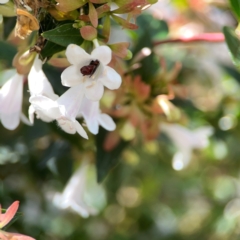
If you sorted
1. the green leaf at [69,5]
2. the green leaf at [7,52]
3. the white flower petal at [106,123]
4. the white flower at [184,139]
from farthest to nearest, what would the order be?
the white flower at [184,139], the green leaf at [7,52], the white flower petal at [106,123], the green leaf at [69,5]

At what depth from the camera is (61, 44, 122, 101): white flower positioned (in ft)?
1.42

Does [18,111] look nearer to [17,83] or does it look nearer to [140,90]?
[17,83]

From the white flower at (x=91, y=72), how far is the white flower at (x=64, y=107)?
2 centimetres

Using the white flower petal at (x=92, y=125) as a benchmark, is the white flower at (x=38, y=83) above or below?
above

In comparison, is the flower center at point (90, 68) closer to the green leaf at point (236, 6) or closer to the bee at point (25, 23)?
the bee at point (25, 23)

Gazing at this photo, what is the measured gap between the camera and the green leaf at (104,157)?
69 centimetres

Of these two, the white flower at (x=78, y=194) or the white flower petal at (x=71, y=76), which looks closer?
the white flower petal at (x=71, y=76)

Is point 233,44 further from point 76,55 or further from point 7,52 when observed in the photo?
point 7,52

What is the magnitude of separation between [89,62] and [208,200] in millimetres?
982

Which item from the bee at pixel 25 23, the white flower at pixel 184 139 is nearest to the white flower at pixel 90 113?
the bee at pixel 25 23

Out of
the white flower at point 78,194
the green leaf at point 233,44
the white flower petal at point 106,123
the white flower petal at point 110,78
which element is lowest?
the white flower at point 78,194

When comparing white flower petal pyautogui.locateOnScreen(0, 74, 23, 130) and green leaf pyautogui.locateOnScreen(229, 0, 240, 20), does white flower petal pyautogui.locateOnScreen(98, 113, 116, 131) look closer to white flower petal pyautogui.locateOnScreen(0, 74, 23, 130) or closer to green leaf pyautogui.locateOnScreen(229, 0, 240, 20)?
white flower petal pyautogui.locateOnScreen(0, 74, 23, 130)

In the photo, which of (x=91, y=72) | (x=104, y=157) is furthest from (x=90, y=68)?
(x=104, y=157)

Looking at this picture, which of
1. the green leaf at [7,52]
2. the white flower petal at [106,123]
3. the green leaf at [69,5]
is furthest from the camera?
the green leaf at [7,52]
